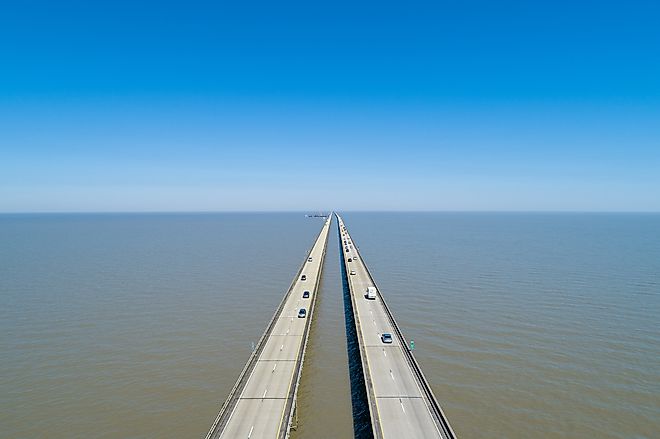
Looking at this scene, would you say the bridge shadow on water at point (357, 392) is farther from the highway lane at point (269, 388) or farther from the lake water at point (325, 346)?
the highway lane at point (269, 388)

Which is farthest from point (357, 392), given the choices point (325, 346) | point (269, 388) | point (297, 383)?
point (325, 346)

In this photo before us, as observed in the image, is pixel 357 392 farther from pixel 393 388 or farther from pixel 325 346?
pixel 325 346

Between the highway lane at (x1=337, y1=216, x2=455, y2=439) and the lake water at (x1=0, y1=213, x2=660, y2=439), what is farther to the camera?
the lake water at (x1=0, y1=213, x2=660, y2=439)

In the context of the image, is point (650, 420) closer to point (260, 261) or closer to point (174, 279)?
point (174, 279)

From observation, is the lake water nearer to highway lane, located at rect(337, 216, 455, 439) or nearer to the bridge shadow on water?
the bridge shadow on water

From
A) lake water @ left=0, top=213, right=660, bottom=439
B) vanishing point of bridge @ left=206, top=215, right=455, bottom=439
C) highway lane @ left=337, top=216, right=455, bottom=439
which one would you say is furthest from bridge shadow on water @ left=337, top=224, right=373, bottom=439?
vanishing point of bridge @ left=206, top=215, right=455, bottom=439

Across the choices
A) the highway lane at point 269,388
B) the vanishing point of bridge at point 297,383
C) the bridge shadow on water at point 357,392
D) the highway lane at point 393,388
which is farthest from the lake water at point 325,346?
the highway lane at point 393,388
